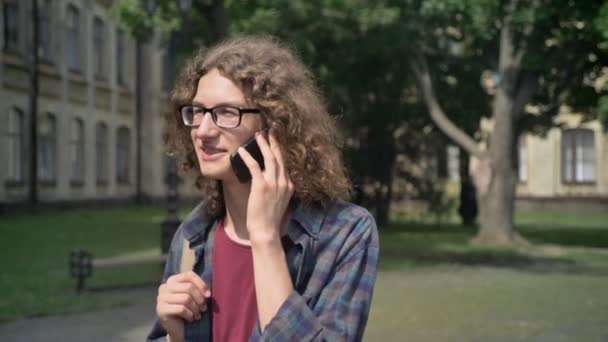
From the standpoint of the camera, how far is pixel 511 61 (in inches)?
910

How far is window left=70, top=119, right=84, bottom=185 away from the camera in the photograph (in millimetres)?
40344

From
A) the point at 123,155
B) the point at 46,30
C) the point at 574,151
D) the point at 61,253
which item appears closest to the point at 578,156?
the point at 574,151

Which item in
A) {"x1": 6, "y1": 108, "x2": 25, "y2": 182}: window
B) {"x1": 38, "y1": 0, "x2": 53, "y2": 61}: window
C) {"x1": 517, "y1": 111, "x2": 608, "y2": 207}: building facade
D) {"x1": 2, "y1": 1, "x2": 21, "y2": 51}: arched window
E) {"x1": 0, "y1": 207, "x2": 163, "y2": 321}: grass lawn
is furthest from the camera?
{"x1": 517, "y1": 111, "x2": 608, "y2": 207}: building facade

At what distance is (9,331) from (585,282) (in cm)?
846

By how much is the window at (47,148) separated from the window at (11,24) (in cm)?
306

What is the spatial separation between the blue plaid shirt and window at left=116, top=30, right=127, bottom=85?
43.0 meters

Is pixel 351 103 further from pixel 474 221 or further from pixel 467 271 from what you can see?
pixel 467 271

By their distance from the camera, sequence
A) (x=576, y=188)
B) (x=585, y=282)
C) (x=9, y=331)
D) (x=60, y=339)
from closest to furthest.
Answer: (x=60, y=339) → (x=9, y=331) → (x=585, y=282) → (x=576, y=188)

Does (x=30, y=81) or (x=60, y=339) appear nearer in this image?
(x=60, y=339)

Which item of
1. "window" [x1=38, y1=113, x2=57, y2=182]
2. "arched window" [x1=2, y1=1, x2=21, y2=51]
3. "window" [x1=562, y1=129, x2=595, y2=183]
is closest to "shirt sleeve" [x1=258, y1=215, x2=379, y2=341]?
"arched window" [x1=2, y1=1, x2=21, y2=51]

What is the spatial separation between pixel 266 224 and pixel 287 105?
0.97 feet

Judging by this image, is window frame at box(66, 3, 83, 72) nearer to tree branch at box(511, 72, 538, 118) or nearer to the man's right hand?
tree branch at box(511, 72, 538, 118)

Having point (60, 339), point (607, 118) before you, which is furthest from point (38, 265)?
point (607, 118)

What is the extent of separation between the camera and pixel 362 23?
24.7 metres
